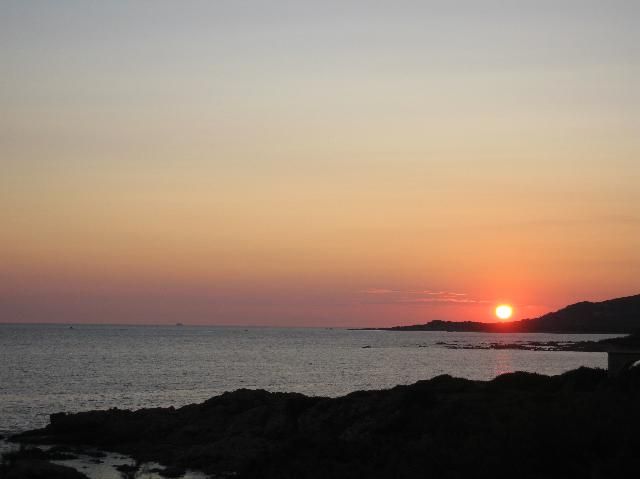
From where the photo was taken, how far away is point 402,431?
36375 mm

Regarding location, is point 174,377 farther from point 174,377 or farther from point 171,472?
point 171,472

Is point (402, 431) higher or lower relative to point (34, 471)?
higher

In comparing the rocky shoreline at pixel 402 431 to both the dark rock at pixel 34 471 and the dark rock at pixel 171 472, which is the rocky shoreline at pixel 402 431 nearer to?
the dark rock at pixel 171 472

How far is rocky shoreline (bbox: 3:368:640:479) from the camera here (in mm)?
24438

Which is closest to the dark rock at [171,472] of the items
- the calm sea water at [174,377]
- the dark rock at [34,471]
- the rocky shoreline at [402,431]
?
the rocky shoreline at [402,431]

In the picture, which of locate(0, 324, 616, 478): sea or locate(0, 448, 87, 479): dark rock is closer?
locate(0, 448, 87, 479): dark rock

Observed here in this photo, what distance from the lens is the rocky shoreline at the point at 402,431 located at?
80.2ft

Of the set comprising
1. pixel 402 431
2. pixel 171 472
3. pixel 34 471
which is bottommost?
pixel 171 472

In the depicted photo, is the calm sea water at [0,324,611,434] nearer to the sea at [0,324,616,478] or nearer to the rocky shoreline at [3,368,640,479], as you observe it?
the sea at [0,324,616,478]

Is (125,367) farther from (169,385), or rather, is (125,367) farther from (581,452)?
(581,452)

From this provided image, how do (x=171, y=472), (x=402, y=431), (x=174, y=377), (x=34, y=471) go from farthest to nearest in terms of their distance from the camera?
(x=174, y=377) < (x=402, y=431) < (x=171, y=472) < (x=34, y=471)

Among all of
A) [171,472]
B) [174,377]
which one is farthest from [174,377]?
[171,472]

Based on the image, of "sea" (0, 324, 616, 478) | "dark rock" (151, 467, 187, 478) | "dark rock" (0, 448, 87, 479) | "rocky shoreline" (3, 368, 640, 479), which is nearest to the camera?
"rocky shoreline" (3, 368, 640, 479)

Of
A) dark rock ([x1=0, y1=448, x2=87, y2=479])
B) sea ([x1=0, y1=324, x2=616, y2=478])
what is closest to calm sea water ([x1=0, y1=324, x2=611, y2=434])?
sea ([x1=0, y1=324, x2=616, y2=478])
